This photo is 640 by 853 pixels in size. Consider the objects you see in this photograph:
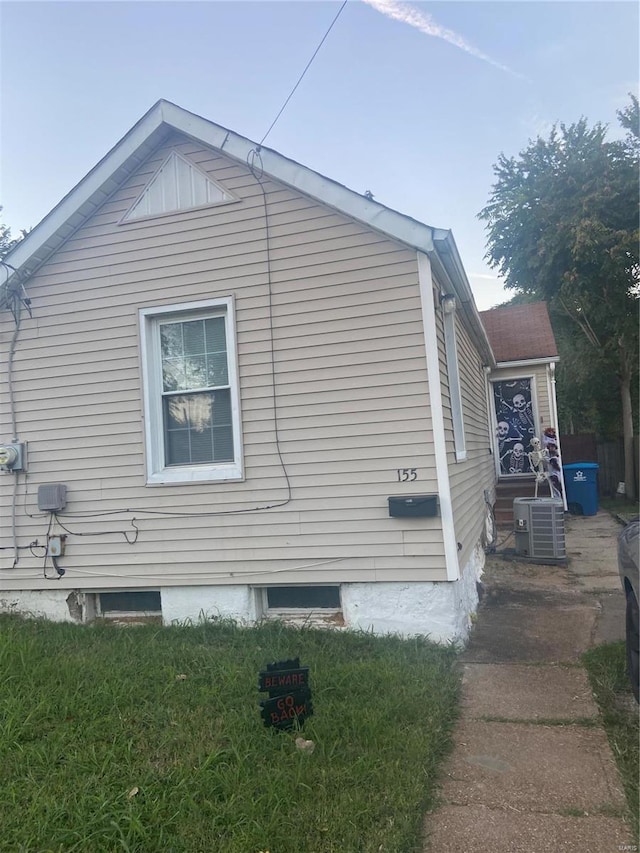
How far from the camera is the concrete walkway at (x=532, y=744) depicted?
2.48m

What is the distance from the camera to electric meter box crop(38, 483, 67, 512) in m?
5.57

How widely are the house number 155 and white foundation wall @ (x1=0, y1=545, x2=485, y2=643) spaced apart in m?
0.82

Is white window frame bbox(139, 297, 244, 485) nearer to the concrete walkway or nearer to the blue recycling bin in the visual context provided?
the concrete walkway

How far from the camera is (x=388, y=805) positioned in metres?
2.59

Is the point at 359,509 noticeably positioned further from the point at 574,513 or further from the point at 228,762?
the point at 574,513

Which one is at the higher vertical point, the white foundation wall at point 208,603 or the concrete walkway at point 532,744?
the white foundation wall at point 208,603

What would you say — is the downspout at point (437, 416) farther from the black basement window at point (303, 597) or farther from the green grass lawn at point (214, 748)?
the black basement window at point (303, 597)

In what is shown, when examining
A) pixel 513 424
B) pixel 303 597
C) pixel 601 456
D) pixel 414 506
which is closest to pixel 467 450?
pixel 414 506

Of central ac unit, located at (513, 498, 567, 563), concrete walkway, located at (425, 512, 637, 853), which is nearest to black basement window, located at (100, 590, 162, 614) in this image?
concrete walkway, located at (425, 512, 637, 853)

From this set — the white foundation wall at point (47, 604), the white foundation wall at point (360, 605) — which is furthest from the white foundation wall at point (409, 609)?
the white foundation wall at point (47, 604)

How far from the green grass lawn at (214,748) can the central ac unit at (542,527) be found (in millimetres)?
3747

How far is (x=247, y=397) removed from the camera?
519 cm

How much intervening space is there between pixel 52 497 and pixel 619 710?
4.85 meters

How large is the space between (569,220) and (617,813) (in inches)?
686
